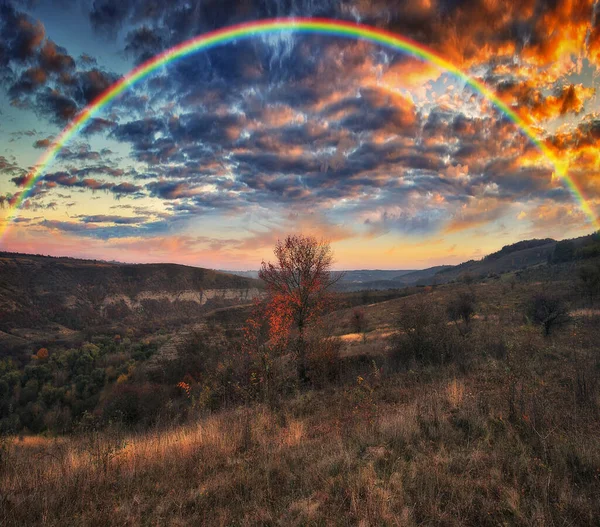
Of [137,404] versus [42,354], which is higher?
[137,404]

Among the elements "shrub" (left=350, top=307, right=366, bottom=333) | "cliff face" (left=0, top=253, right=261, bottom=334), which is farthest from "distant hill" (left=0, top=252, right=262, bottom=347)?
"shrub" (left=350, top=307, right=366, bottom=333)

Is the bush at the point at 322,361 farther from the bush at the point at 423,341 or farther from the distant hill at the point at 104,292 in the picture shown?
the distant hill at the point at 104,292

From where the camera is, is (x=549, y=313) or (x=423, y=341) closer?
(x=423, y=341)

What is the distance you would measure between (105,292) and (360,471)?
12359 cm

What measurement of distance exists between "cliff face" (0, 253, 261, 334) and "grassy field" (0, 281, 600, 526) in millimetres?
89480

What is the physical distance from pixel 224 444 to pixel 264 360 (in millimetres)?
4601

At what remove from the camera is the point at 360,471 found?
4949 mm

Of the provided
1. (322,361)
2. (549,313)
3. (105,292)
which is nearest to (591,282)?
(549,313)

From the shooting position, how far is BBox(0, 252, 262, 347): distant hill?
276ft

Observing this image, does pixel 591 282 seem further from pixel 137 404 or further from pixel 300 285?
pixel 137 404

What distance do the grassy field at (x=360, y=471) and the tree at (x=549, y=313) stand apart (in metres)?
14.2

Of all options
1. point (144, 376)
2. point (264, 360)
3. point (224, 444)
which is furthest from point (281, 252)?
point (144, 376)

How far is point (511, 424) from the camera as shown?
247 inches

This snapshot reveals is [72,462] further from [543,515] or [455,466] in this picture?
[543,515]
